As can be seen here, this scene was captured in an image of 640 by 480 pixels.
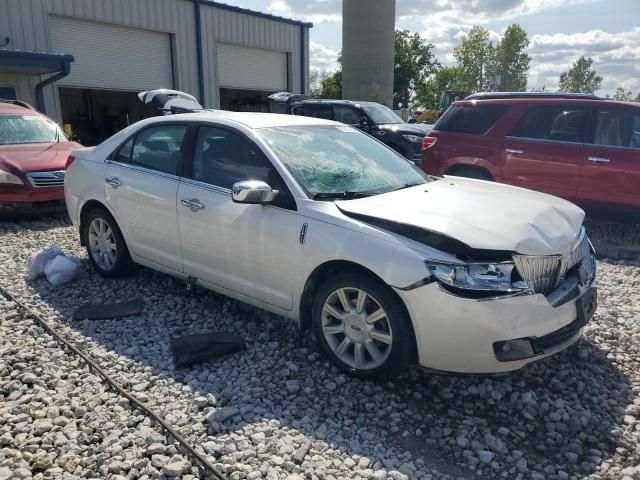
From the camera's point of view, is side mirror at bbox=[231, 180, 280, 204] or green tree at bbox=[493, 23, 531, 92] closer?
side mirror at bbox=[231, 180, 280, 204]

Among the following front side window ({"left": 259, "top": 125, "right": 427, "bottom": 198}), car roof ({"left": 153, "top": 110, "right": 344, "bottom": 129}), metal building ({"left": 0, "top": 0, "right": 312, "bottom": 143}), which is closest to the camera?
front side window ({"left": 259, "top": 125, "right": 427, "bottom": 198})

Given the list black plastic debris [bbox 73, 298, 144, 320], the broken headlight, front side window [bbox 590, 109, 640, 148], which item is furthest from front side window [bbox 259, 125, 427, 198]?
front side window [bbox 590, 109, 640, 148]

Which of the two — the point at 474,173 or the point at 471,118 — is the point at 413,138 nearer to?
the point at 471,118

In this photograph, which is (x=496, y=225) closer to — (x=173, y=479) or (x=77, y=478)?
(x=173, y=479)

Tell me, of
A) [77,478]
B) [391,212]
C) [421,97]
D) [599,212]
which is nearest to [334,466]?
[77,478]

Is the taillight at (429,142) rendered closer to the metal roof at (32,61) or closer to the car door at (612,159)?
the car door at (612,159)

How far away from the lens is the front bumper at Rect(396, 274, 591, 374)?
2969 millimetres

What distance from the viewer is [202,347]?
3.82m

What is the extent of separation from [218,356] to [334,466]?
55.6 inches

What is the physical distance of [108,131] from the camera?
80.4ft

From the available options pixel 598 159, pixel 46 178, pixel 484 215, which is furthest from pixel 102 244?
pixel 598 159

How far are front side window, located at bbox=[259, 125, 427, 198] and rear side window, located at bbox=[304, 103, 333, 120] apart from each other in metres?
8.73

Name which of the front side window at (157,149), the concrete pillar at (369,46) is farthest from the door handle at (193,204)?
the concrete pillar at (369,46)

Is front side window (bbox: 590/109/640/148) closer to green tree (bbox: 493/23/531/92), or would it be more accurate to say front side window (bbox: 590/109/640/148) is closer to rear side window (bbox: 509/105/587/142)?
rear side window (bbox: 509/105/587/142)
